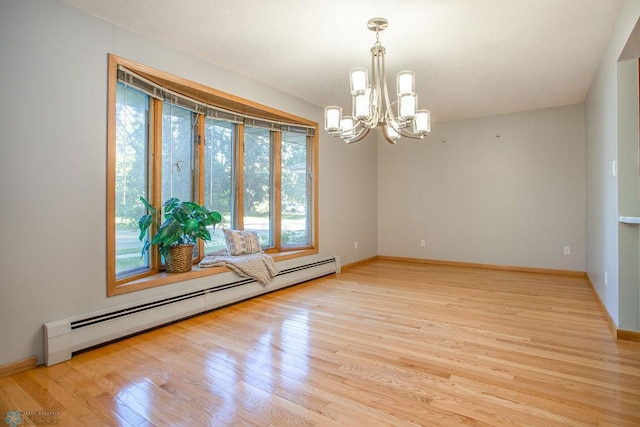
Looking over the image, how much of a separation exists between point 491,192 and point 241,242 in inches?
157

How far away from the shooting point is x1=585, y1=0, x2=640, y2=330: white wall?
255 centimetres

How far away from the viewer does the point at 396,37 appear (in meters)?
2.84

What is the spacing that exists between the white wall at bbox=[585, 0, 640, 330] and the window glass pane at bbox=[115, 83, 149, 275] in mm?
3666

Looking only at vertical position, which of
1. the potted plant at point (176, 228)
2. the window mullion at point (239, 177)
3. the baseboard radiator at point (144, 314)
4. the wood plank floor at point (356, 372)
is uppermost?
the window mullion at point (239, 177)

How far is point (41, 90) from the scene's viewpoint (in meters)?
2.19

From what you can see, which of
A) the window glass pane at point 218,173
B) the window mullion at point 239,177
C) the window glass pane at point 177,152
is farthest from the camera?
the window mullion at point 239,177

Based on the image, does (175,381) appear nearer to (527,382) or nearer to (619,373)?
(527,382)

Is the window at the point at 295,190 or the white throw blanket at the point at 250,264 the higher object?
the window at the point at 295,190

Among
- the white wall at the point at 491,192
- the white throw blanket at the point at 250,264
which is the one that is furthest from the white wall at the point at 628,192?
the white throw blanket at the point at 250,264

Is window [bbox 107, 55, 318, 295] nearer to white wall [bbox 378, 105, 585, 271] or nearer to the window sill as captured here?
the window sill

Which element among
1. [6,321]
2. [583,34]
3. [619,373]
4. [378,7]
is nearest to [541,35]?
[583,34]

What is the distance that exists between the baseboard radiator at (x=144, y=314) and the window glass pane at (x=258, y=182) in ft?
1.94

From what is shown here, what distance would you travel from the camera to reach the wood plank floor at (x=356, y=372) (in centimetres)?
163

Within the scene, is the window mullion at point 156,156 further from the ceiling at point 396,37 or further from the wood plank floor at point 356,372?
the wood plank floor at point 356,372
